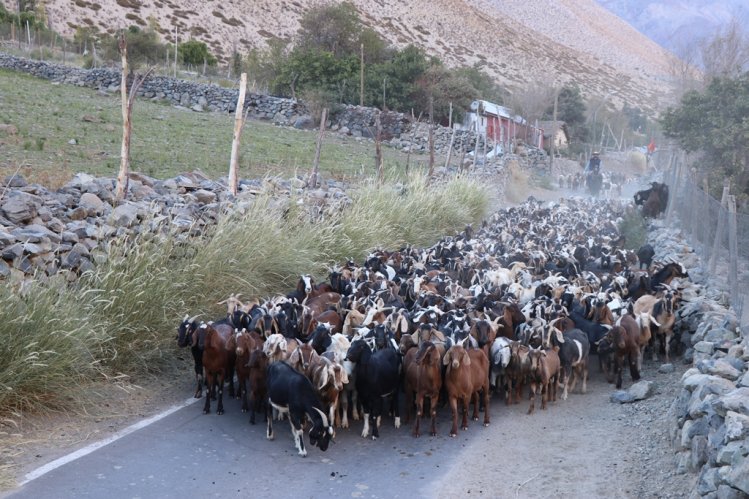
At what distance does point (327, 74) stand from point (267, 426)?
35906 mm

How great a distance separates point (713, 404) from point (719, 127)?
15.4 metres

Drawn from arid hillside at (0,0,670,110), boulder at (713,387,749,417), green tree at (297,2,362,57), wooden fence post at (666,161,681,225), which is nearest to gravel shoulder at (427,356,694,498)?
boulder at (713,387,749,417)

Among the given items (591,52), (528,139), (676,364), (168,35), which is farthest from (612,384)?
(591,52)

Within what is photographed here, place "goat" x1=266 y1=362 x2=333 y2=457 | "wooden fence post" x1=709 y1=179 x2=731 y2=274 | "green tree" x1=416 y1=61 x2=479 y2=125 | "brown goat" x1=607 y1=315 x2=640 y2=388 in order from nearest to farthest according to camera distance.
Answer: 1. "goat" x1=266 y1=362 x2=333 y2=457
2. "brown goat" x1=607 y1=315 x2=640 y2=388
3. "wooden fence post" x1=709 y1=179 x2=731 y2=274
4. "green tree" x1=416 y1=61 x2=479 y2=125

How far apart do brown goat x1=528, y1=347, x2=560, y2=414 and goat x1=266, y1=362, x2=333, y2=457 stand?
2.32 metres

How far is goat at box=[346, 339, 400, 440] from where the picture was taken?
24.0 ft

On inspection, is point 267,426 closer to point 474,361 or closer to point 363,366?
point 363,366

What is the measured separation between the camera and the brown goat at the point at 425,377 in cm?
732

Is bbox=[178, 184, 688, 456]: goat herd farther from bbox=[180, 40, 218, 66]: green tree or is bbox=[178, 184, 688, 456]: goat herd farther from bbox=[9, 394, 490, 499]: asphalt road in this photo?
bbox=[180, 40, 218, 66]: green tree

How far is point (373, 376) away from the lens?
728cm

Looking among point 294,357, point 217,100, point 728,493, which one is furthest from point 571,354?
point 217,100

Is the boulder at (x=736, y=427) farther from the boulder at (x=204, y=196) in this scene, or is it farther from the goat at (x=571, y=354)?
the boulder at (x=204, y=196)

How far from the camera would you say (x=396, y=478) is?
21.1 feet

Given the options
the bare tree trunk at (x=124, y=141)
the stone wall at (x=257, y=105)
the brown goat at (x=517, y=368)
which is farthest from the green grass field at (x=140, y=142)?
the brown goat at (x=517, y=368)
